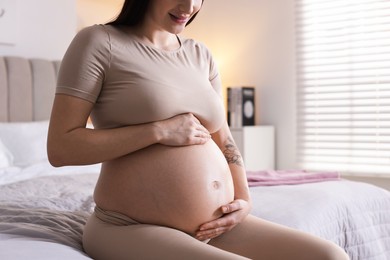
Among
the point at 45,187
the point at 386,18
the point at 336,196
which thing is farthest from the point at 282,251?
the point at 386,18

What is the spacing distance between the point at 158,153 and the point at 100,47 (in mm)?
290

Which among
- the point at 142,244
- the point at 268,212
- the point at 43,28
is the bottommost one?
the point at 268,212

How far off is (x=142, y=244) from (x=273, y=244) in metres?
0.34

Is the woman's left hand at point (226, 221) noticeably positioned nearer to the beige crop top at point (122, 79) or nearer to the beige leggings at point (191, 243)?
the beige leggings at point (191, 243)

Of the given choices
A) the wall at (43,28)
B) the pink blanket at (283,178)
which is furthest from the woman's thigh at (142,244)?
the wall at (43,28)

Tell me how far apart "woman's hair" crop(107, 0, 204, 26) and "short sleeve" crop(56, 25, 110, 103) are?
0.13 m

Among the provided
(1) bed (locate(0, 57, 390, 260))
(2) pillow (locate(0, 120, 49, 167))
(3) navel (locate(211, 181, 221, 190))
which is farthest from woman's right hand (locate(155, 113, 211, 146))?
(2) pillow (locate(0, 120, 49, 167))

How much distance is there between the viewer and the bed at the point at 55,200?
55.0 inches

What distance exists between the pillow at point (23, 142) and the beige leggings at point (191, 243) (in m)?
2.06

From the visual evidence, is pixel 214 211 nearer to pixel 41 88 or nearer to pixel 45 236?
pixel 45 236

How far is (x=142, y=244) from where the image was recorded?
3.80 ft

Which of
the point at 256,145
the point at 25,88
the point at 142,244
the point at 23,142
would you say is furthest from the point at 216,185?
the point at 256,145

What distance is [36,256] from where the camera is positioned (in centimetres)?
115

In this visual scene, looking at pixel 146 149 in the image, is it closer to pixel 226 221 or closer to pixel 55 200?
pixel 226 221
